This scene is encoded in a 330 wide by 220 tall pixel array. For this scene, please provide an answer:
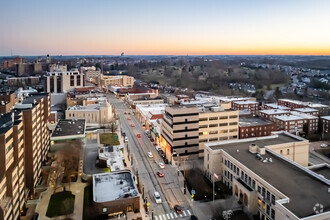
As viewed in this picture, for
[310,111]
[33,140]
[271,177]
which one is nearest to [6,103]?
[33,140]

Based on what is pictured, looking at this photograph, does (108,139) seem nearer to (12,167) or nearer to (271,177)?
(12,167)

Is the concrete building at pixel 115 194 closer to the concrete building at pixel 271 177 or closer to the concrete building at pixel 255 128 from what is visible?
the concrete building at pixel 271 177

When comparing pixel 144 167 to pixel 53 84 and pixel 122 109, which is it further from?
pixel 53 84

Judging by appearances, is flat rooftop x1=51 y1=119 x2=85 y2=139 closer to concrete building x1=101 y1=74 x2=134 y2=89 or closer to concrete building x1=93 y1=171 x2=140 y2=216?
concrete building x1=93 y1=171 x2=140 y2=216

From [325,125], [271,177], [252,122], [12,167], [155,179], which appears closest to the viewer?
[12,167]

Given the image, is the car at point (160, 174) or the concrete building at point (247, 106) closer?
the car at point (160, 174)

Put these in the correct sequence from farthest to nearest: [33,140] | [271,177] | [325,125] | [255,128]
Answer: [325,125]
[255,128]
[33,140]
[271,177]

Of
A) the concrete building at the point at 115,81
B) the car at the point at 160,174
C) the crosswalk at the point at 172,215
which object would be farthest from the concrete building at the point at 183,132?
the concrete building at the point at 115,81
